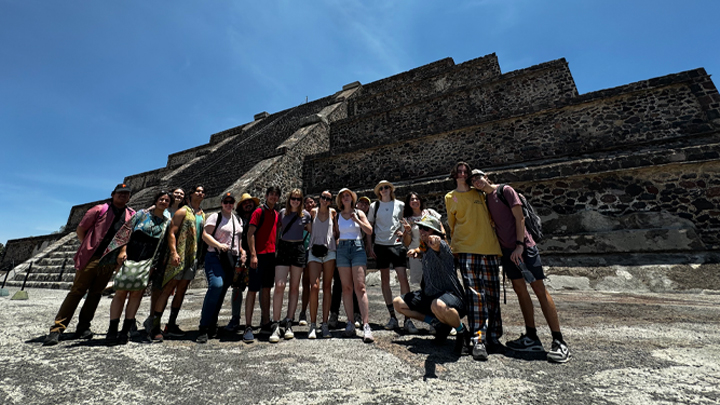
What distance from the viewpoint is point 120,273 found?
2684 mm

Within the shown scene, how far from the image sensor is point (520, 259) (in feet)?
7.67

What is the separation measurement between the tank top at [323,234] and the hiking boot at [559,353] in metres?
2.09

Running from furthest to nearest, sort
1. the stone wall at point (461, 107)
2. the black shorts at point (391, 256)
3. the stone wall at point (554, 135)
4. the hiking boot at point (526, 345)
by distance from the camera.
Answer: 1. the stone wall at point (461, 107)
2. the stone wall at point (554, 135)
3. the black shorts at point (391, 256)
4. the hiking boot at point (526, 345)

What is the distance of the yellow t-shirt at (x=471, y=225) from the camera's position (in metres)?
2.46

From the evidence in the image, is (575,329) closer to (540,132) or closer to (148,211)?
(148,211)

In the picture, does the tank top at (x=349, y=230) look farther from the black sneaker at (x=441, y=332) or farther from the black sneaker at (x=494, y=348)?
the black sneaker at (x=494, y=348)

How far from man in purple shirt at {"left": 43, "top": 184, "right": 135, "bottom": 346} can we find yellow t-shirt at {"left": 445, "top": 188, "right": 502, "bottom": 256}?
347cm

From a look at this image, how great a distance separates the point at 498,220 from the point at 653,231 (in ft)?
16.4

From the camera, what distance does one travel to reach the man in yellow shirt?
7.63 ft

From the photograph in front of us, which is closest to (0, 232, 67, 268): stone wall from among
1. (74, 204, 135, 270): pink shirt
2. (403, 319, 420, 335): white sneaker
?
(74, 204, 135, 270): pink shirt

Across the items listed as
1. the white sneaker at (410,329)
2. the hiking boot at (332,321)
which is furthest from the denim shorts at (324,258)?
the white sneaker at (410,329)

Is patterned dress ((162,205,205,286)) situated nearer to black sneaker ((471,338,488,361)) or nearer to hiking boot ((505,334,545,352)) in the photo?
black sneaker ((471,338,488,361))

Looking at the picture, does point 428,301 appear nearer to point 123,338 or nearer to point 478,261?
point 478,261

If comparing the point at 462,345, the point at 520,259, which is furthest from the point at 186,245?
the point at 520,259
